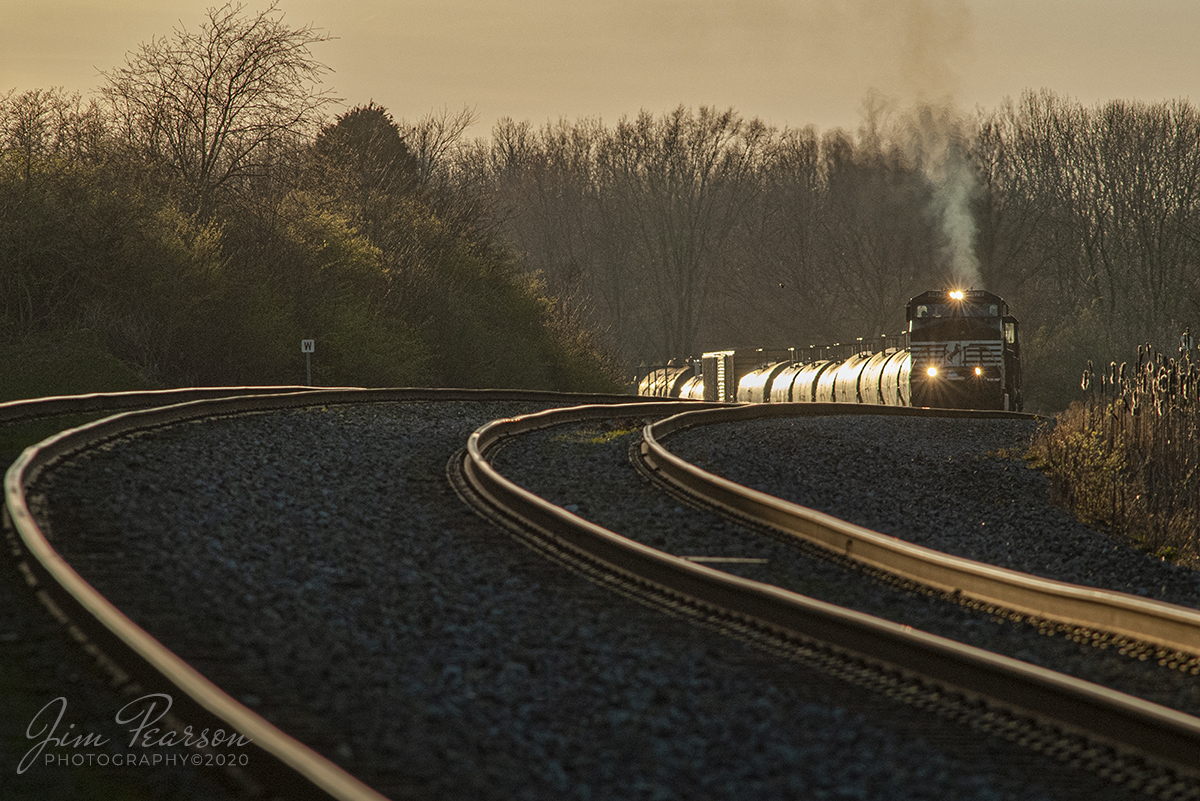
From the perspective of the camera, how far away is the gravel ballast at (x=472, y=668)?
422 centimetres

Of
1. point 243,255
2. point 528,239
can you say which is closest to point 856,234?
point 528,239

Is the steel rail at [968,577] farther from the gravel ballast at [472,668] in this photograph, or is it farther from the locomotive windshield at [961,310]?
the locomotive windshield at [961,310]

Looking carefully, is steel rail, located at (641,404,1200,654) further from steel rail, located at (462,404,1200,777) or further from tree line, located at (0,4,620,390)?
tree line, located at (0,4,620,390)

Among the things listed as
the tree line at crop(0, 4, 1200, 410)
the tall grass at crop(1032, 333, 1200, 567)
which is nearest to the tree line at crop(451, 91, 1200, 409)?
the tree line at crop(0, 4, 1200, 410)

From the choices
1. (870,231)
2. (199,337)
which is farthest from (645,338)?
(199,337)

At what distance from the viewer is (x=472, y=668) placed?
544cm

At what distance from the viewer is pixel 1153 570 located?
9.59 metres

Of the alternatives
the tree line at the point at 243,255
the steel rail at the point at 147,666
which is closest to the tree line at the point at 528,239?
the tree line at the point at 243,255

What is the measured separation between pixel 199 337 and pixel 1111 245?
49.3 meters

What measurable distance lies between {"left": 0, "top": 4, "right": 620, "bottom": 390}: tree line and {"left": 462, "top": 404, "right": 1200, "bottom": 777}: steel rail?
837 inches

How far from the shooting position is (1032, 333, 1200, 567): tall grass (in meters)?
11.3

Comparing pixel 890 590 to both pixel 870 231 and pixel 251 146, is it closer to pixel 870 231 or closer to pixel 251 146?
pixel 251 146
